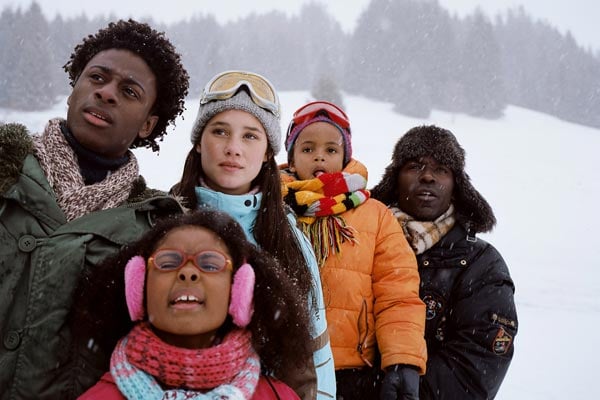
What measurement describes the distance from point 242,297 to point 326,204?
119 cm

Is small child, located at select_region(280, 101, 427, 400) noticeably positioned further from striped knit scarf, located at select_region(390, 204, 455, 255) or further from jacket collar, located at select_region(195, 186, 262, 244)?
jacket collar, located at select_region(195, 186, 262, 244)

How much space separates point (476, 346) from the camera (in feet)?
8.92

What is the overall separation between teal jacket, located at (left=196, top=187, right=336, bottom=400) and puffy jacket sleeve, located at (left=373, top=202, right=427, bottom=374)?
49cm

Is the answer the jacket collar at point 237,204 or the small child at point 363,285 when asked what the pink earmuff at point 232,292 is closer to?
the jacket collar at point 237,204

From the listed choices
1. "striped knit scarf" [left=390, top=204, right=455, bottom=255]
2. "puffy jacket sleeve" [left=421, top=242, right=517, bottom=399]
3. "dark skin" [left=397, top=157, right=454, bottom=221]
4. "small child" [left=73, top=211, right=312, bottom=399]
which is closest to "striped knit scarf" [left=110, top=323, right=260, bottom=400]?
"small child" [left=73, top=211, right=312, bottom=399]

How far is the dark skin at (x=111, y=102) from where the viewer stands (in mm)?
2109

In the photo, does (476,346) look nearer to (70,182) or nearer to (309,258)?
(309,258)

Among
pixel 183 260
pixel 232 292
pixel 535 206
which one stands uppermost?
pixel 183 260

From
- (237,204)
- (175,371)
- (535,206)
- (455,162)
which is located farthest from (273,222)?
(535,206)

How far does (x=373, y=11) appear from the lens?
49125mm

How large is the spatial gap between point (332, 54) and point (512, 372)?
5753 cm

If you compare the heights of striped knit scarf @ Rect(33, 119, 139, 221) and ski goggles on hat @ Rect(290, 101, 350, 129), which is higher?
ski goggles on hat @ Rect(290, 101, 350, 129)

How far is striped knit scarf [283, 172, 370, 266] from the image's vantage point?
2.82 meters

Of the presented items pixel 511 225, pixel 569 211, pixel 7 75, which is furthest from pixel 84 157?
pixel 7 75
